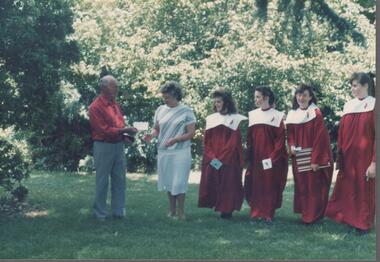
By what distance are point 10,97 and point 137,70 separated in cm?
698

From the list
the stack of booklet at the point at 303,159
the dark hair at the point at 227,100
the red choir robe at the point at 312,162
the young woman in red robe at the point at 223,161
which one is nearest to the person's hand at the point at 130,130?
the young woman in red robe at the point at 223,161

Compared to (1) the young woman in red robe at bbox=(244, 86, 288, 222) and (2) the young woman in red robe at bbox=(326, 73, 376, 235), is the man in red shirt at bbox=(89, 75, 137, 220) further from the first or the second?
(2) the young woman in red robe at bbox=(326, 73, 376, 235)

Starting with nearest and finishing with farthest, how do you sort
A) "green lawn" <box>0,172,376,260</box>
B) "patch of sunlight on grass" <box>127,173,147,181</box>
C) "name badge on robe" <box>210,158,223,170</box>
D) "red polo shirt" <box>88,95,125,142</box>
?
"green lawn" <box>0,172,376,260</box>
"red polo shirt" <box>88,95,125,142</box>
"name badge on robe" <box>210,158,223,170</box>
"patch of sunlight on grass" <box>127,173,147,181</box>

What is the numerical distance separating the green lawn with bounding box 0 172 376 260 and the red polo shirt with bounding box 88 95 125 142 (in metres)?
0.95

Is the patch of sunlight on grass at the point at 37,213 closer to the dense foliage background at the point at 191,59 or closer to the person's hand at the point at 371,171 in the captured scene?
the person's hand at the point at 371,171

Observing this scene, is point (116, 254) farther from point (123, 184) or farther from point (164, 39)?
point (164, 39)

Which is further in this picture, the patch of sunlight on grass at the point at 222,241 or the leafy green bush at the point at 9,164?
the leafy green bush at the point at 9,164

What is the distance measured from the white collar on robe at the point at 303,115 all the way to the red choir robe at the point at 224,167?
581mm

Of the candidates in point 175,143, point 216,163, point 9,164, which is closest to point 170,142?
point 175,143

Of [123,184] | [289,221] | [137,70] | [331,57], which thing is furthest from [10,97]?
[331,57]

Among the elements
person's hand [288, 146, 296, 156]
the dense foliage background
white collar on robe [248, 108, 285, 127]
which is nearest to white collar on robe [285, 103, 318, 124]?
white collar on robe [248, 108, 285, 127]

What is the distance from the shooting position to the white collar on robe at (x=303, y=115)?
6408 millimetres

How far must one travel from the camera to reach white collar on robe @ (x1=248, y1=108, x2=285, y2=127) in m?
6.52

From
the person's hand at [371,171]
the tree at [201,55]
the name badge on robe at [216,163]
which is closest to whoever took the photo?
the person's hand at [371,171]
